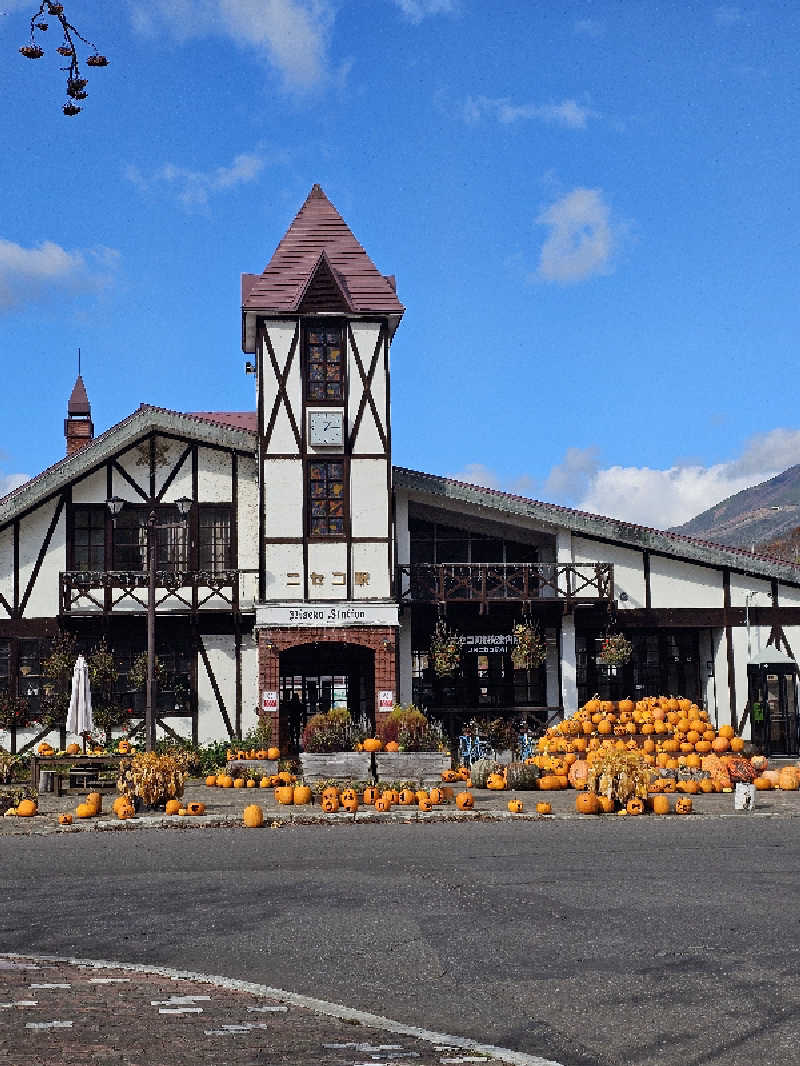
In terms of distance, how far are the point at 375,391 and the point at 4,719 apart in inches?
435

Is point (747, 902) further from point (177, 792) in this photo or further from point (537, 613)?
point (537, 613)

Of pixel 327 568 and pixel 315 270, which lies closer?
pixel 327 568

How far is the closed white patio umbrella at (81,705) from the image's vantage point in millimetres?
23844

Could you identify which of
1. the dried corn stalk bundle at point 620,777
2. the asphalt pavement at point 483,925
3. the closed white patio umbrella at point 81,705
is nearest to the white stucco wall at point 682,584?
the dried corn stalk bundle at point 620,777

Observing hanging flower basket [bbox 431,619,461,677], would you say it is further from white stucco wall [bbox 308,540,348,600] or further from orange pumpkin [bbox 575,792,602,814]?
orange pumpkin [bbox 575,792,602,814]

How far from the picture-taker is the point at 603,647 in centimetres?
2839

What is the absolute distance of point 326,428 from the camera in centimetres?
2711

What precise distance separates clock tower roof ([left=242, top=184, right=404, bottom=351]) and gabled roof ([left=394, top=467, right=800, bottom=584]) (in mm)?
4049

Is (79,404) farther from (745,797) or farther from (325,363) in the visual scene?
(745,797)

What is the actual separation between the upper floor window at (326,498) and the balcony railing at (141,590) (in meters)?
2.18

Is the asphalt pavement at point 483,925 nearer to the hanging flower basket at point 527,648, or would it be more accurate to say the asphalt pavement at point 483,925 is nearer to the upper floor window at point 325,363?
the hanging flower basket at point 527,648

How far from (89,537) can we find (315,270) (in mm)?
8003

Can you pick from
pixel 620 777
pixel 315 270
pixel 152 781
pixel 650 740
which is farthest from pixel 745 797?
pixel 315 270

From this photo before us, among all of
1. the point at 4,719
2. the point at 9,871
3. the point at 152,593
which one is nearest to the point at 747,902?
the point at 9,871
